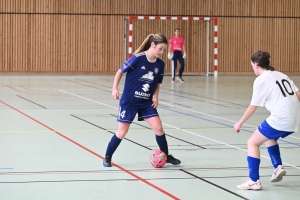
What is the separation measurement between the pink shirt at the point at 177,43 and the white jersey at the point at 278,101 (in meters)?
16.9

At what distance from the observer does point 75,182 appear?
20.3 feet

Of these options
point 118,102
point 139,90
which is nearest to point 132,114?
point 139,90

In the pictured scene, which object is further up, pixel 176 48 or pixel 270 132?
pixel 176 48

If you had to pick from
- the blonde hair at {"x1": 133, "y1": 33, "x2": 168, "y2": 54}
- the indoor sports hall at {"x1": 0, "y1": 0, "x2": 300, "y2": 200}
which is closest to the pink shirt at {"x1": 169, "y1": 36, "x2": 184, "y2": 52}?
the indoor sports hall at {"x1": 0, "y1": 0, "x2": 300, "y2": 200}

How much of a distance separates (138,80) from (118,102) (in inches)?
313

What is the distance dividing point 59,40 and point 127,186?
842 inches

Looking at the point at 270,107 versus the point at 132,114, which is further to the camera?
the point at 132,114

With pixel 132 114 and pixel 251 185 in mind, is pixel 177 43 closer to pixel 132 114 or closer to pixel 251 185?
pixel 132 114

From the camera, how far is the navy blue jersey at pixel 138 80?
23.3 feet

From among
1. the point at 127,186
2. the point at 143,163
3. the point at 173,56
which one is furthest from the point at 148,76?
the point at 173,56

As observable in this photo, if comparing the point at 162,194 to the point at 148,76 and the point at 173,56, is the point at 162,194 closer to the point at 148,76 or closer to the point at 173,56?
the point at 148,76

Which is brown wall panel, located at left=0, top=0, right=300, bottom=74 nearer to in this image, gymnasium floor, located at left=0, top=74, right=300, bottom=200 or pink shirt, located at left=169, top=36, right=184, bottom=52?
pink shirt, located at left=169, top=36, right=184, bottom=52

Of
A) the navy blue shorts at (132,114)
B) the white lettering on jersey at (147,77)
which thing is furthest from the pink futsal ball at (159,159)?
the white lettering on jersey at (147,77)

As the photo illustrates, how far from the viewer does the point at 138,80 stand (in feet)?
23.3
